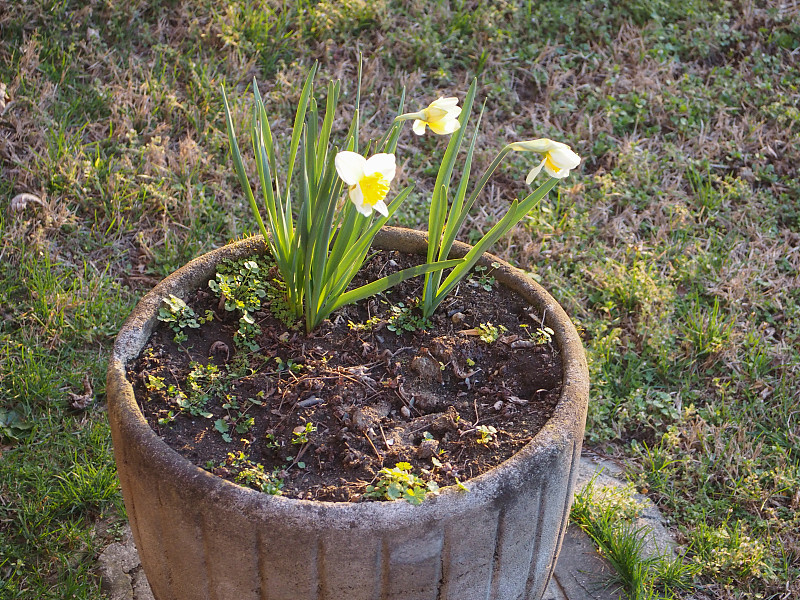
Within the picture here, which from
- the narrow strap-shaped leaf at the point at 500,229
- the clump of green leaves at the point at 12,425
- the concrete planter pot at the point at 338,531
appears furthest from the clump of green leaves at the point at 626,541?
the clump of green leaves at the point at 12,425

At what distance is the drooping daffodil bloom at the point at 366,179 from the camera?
5.01 ft

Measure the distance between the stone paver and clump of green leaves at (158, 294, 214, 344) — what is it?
2.40 ft

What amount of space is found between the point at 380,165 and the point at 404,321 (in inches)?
21.9

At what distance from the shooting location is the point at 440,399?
184cm

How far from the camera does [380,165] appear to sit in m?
1.54

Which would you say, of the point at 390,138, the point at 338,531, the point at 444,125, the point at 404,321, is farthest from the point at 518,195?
the point at 338,531

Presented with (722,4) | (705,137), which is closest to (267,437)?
(705,137)

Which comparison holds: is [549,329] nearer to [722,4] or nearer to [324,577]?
[324,577]

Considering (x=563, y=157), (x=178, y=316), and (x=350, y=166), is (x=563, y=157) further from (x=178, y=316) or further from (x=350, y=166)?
(x=178, y=316)

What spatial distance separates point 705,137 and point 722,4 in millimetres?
969

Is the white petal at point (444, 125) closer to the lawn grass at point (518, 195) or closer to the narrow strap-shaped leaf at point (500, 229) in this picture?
the narrow strap-shaped leaf at point (500, 229)

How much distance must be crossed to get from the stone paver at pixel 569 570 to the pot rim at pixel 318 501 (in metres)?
0.69

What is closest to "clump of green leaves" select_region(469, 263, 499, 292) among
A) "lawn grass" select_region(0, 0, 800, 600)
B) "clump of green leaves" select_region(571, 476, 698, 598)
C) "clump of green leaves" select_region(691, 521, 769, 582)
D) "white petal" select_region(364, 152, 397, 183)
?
"white petal" select_region(364, 152, 397, 183)

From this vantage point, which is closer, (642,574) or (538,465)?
(538,465)
